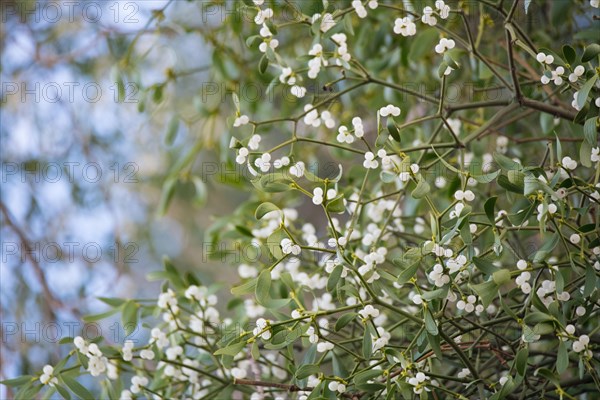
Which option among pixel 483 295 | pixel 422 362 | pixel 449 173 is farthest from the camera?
pixel 449 173

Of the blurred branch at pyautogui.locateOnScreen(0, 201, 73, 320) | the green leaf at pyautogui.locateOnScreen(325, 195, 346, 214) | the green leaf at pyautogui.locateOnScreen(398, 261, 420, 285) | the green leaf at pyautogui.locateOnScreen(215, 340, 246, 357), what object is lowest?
the blurred branch at pyautogui.locateOnScreen(0, 201, 73, 320)

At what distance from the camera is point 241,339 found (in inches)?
25.3

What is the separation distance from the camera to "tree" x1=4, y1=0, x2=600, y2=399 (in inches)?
23.5

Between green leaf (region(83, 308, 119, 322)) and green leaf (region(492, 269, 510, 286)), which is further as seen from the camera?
green leaf (region(83, 308, 119, 322))

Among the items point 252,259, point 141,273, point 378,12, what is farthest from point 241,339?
point 141,273

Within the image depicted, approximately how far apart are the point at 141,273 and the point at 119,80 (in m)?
1.12

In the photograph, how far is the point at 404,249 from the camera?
2.41 ft

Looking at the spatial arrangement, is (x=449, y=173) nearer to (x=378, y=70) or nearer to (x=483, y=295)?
(x=378, y=70)

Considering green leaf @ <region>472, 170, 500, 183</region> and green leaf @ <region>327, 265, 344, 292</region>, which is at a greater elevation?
green leaf @ <region>472, 170, 500, 183</region>

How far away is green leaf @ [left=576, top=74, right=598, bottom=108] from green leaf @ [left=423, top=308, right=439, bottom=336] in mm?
208

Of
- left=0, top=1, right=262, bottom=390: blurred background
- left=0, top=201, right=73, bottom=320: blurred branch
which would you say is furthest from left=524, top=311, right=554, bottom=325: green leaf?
left=0, top=201, right=73, bottom=320: blurred branch

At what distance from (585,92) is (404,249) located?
23 centimetres

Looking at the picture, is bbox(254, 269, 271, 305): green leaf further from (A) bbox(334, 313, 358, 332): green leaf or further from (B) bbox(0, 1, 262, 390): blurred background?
(B) bbox(0, 1, 262, 390): blurred background

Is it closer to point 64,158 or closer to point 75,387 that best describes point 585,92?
point 75,387
